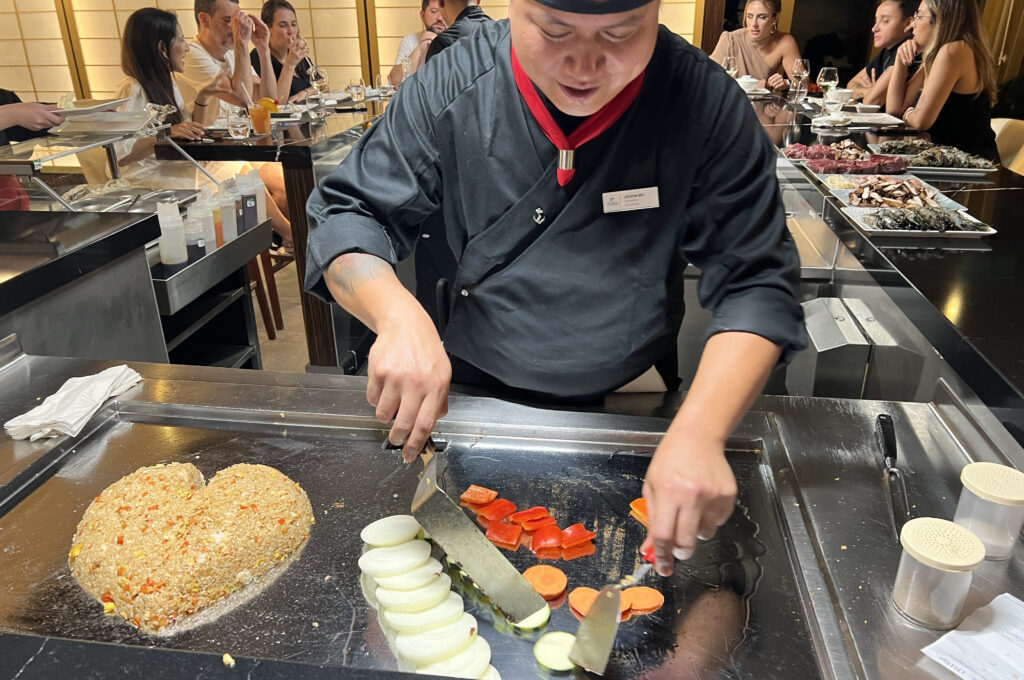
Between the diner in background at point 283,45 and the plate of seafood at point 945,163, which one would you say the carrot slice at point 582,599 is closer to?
the plate of seafood at point 945,163

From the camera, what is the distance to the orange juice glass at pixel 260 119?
384cm

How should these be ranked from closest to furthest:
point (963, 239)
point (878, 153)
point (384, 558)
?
point (384, 558) → point (963, 239) → point (878, 153)

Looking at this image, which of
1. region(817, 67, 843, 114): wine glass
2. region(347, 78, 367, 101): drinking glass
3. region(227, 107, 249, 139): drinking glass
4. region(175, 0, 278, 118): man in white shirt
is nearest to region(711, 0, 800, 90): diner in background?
region(817, 67, 843, 114): wine glass

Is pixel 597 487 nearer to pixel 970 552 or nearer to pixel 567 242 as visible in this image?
pixel 567 242

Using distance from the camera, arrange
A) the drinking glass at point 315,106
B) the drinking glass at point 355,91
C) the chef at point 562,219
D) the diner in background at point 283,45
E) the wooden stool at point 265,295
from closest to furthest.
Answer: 1. the chef at point 562,219
2. the wooden stool at point 265,295
3. the drinking glass at point 315,106
4. the drinking glass at point 355,91
5. the diner in background at point 283,45

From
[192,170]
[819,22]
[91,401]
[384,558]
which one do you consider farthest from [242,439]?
[819,22]

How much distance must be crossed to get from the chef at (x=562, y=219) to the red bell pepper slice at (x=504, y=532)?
208mm

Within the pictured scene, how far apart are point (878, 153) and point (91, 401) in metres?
3.04

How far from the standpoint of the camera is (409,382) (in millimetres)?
1052

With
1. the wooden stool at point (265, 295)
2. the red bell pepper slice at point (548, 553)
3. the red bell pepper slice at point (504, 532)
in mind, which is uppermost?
the red bell pepper slice at point (504, 532)

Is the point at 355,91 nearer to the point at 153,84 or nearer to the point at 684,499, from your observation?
the point at 153,84

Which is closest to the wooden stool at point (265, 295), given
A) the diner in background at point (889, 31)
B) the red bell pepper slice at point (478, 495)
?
the red bell pepper slice at point (478, 495)

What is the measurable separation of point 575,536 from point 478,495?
179 mm

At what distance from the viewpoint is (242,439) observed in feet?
4.62
